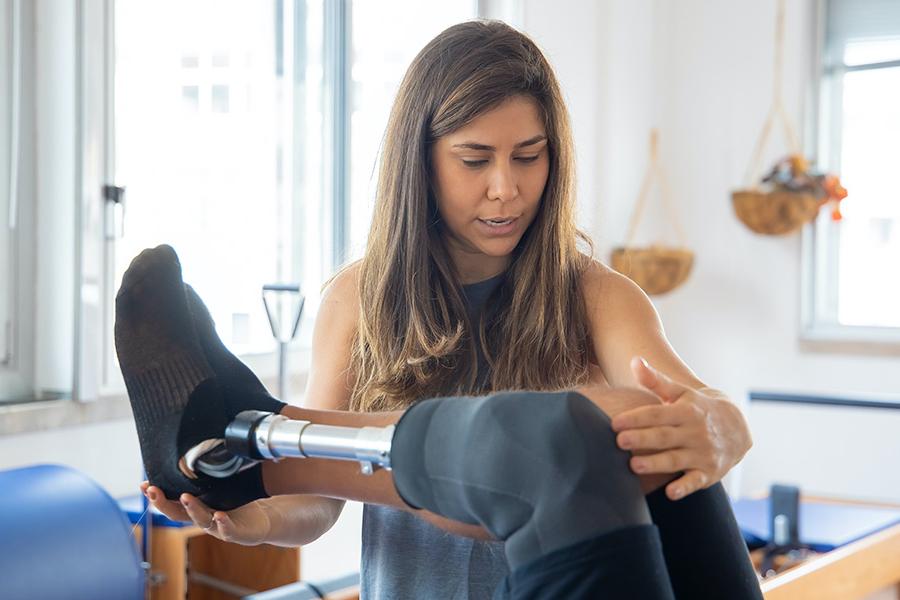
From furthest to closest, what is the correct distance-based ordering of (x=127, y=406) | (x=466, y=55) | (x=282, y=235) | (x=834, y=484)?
(x=834, y=484) → (x=282, y=235) → (x=127, y=406) → (x=466, y=55)

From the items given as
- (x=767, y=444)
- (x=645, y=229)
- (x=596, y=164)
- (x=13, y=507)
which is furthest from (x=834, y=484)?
(x=13, y=507)

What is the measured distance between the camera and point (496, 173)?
3.97 ft

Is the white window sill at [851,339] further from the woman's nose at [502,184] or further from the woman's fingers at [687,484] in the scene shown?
the woman's fingers at [687,484]

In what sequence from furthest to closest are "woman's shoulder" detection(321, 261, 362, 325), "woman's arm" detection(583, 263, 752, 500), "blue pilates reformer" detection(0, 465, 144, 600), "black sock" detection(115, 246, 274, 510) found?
"blue pilates reformer" detection(0, 465, 144, 600), "woman's shoulder" detection(321, 261, 362, 325), "black sock" detection(115, 246, 274, 510), "woman's arm" detection(583, 263, 752, 500)

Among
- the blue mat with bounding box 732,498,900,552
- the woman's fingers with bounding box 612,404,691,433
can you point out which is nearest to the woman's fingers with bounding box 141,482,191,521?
the woman's fingers with bounding box 612,404,691,433

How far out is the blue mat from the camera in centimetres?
227

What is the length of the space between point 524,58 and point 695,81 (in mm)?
3433

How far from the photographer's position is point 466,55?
1.27 meters

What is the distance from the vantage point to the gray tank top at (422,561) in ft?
3.85

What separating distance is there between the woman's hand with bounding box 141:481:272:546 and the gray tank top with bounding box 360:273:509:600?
15cm

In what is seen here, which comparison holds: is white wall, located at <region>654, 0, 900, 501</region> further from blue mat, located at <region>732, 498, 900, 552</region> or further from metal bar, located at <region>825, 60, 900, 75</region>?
blue mat, located at <region>732, 498, 900, 552</region>

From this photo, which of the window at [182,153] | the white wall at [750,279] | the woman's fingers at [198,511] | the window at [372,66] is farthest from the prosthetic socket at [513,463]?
the white wall at [750,279]

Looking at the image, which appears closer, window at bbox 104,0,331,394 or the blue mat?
the blue mat

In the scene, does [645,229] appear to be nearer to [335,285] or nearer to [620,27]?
[620,27]
